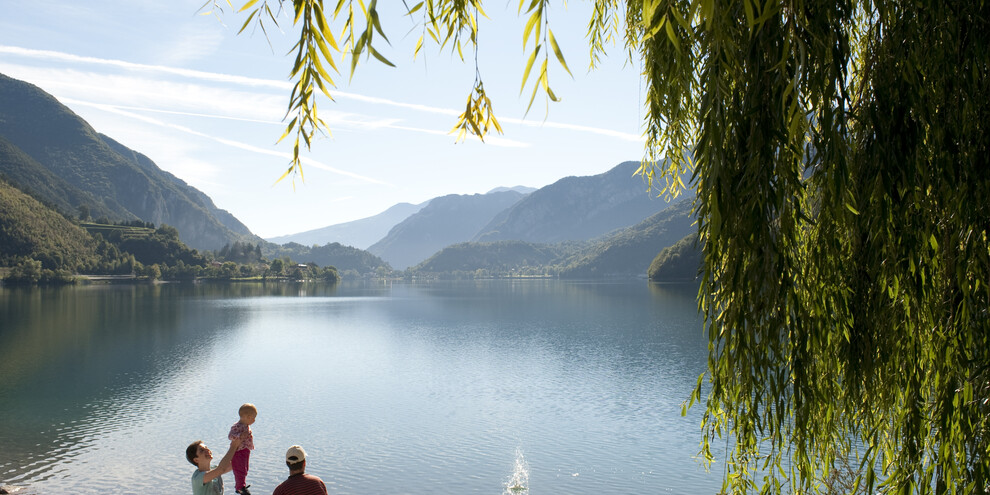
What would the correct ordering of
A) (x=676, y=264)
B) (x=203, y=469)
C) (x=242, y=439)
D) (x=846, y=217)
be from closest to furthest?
1. (x=846, y=217)
2. (x=203, y=469)
3. (x=242, y=439)
4. (x=676, y=264)

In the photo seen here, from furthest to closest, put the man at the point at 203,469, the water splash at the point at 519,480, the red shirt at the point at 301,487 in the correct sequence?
the water splash at the point at 519,480 → the man at the point at 203,469 → the red shirt at the point at 301,487

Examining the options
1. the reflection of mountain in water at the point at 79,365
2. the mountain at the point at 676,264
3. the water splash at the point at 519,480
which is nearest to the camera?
the water splash at the point at 519,480

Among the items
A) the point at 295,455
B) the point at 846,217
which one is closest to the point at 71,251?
the point at 295,455

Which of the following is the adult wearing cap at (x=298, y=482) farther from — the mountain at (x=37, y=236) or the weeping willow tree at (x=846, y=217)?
the mountain at (x=37, y=236)

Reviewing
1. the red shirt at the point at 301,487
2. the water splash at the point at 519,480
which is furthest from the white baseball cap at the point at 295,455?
the water splash at the point at 519,480

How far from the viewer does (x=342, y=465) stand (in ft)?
78.7

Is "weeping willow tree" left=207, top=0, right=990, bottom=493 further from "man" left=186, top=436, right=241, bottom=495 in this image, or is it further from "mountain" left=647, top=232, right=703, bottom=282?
"mountain" left=647, top=232, right=703, bottom=282

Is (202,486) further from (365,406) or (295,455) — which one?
(365,406)

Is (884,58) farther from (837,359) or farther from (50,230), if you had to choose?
(50,230)

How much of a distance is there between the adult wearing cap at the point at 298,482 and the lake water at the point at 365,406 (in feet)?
52.2

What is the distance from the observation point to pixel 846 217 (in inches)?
142

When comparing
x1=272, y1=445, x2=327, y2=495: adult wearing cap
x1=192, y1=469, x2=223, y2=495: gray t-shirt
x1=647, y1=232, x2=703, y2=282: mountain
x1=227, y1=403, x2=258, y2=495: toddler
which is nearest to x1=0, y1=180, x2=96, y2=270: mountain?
x1=647, y1=232, x2=703, y2=282: mountain

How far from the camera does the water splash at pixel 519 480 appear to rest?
70.6ft

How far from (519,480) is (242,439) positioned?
16376 millimetres
